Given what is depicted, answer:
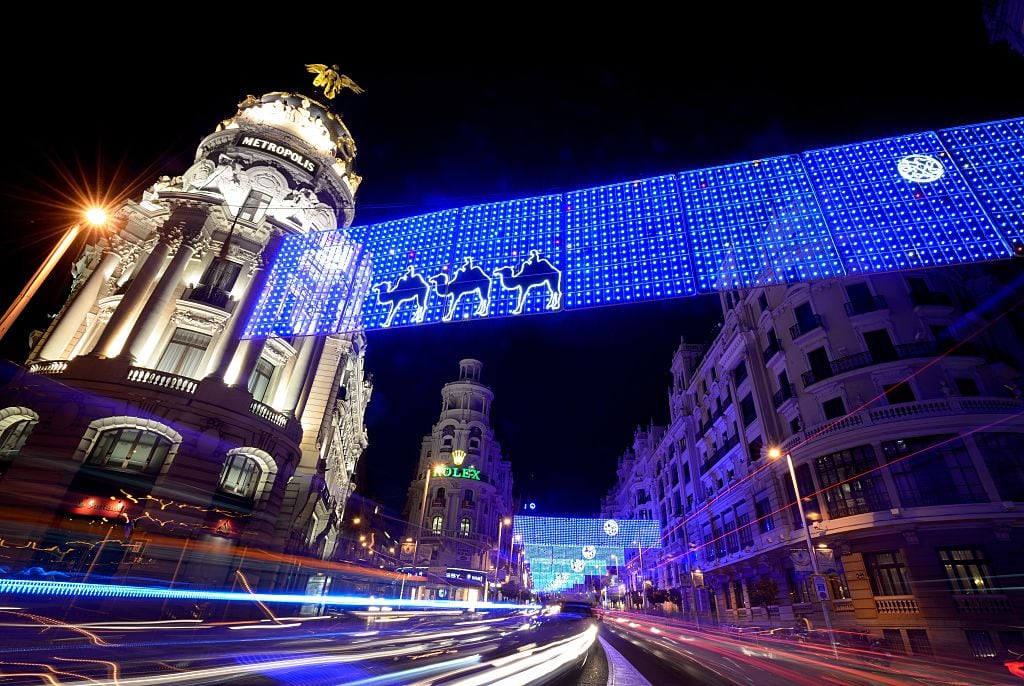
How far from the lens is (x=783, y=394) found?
25.9 metres

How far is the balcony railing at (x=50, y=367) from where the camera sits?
18.9 metres

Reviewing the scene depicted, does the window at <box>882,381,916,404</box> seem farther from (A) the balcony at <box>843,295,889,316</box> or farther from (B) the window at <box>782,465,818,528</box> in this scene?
(B) the window at <box>782,465,818,528</box>

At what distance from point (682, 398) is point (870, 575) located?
24.9m

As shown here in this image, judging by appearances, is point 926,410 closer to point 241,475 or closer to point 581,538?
point 241,475

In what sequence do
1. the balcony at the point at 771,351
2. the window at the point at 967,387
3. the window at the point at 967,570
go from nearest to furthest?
the window at the point at 967,570 → the window at the point at 967,387 → the balcony at the point at 771,351

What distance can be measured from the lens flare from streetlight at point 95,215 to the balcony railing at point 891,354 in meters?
30.5

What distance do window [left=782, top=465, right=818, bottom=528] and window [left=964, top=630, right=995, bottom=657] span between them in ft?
20.6

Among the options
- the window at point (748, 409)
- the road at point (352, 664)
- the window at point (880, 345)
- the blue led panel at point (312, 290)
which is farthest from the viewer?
the window at point (748, 409)

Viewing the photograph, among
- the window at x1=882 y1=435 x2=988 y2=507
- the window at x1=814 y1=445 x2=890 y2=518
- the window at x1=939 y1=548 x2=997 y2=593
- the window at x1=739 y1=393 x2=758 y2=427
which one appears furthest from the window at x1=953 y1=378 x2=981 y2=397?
the window at x1=739 y1=393 x2=758 y2=427

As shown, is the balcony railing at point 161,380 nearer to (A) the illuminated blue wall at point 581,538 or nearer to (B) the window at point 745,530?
(B) the window at point 745,530

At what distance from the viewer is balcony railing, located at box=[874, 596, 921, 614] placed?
56.7 feet

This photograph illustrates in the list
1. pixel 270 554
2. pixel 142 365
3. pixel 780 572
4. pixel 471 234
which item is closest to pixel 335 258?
pixel 471 234

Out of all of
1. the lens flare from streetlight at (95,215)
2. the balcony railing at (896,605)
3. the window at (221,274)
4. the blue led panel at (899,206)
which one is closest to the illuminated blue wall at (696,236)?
the blue led panel at (899,206)

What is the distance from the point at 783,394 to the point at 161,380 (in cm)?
3243
